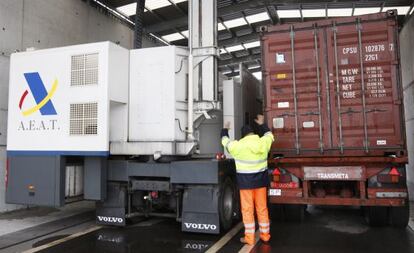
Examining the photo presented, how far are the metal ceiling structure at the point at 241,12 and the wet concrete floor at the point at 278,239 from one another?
6806 mm

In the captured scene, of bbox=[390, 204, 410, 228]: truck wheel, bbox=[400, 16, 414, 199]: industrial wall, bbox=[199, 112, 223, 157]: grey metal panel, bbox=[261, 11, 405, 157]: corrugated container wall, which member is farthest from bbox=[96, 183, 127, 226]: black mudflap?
bbox=[400, 16, 414, 199]: industrial wall

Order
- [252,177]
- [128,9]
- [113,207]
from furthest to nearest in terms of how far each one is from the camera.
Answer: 1. [128,9]
2. [113,207]
3. [252,177]

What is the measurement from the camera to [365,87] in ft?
17.5

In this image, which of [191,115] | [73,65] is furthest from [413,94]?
[73,65]

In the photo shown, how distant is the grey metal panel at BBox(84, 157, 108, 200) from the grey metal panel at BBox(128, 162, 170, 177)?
1.39 feet

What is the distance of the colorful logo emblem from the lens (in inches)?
223

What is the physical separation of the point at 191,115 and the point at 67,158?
7.17 ft

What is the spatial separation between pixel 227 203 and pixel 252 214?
0.88 m

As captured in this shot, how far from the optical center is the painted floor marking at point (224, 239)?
15.3 feet

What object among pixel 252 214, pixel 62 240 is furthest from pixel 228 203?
pixel 62 240

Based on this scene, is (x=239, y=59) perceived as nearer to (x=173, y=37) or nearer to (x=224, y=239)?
(x=173, y=37)

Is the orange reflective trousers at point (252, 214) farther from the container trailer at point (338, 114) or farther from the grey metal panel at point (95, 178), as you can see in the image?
the grey metal panel at point (95, 178)

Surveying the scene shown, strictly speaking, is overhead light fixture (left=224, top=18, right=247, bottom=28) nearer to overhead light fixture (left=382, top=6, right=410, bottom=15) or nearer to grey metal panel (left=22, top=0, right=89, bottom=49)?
overhead light fixture (left=382, top=6, right=410, bottom=15)

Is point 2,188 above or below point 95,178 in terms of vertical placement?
below
